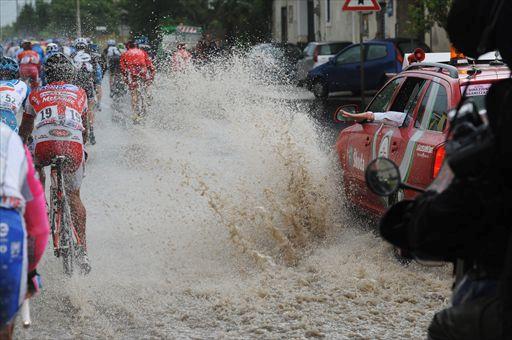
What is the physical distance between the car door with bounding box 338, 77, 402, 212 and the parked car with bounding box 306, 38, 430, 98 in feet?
58.2

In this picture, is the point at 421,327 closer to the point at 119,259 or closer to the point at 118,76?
the point at 119,259

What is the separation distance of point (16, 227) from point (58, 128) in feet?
13.5

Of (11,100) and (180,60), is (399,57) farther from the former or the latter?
(11,100)

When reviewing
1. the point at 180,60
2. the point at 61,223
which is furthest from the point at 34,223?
the point at 180,60

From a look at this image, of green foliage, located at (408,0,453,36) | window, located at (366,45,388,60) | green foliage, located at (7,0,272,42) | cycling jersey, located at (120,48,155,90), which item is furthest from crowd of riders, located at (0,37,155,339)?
green foliage, located at (7,0,272,42)

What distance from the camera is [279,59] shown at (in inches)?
1427

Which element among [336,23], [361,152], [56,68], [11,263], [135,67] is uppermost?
[56,68]

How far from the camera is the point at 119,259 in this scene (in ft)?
25.2

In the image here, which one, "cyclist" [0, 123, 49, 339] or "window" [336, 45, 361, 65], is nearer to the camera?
"cyclist" [0, 123, 49, 339]

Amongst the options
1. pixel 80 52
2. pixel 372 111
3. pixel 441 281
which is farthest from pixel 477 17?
pixel 80 52

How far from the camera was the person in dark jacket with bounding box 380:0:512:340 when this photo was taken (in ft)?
8.93

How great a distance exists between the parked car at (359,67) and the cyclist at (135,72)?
8.07m

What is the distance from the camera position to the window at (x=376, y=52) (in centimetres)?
2688

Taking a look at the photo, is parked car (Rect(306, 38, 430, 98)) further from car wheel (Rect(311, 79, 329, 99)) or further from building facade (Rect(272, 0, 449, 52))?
building facade (Rect(272, 0, 449, 52))
